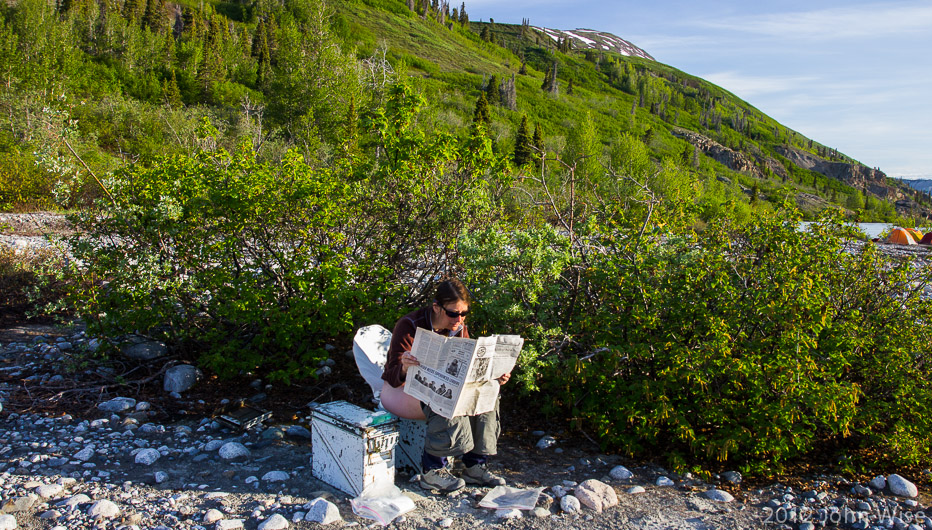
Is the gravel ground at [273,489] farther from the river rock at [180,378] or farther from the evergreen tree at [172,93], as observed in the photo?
the evergreen tree at [172,93]

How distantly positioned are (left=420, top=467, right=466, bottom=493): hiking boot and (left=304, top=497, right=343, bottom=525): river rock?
1.88ft

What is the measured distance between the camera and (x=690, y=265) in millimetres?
4375

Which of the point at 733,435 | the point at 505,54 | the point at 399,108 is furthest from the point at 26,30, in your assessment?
the point at 505,54

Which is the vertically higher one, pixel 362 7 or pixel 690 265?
pixel 362 7

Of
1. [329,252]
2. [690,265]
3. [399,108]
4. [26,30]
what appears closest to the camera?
[690,265]

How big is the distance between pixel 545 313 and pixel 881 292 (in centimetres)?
262

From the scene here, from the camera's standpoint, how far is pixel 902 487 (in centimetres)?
365

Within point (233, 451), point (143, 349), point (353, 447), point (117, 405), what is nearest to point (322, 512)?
point (353, 447)

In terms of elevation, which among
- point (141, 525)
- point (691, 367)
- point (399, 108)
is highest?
point (399, 108)

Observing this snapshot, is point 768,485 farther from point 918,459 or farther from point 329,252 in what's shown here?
point 329,252

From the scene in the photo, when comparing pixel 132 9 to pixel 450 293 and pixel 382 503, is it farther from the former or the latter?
pixel 382 503

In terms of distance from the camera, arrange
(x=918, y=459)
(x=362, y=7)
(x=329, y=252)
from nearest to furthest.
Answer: (x=918, y=459) → (x=329, y=252) → (x=362, y=7)

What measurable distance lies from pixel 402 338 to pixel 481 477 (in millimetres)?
1002

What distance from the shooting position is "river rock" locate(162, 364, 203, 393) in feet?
17.0
